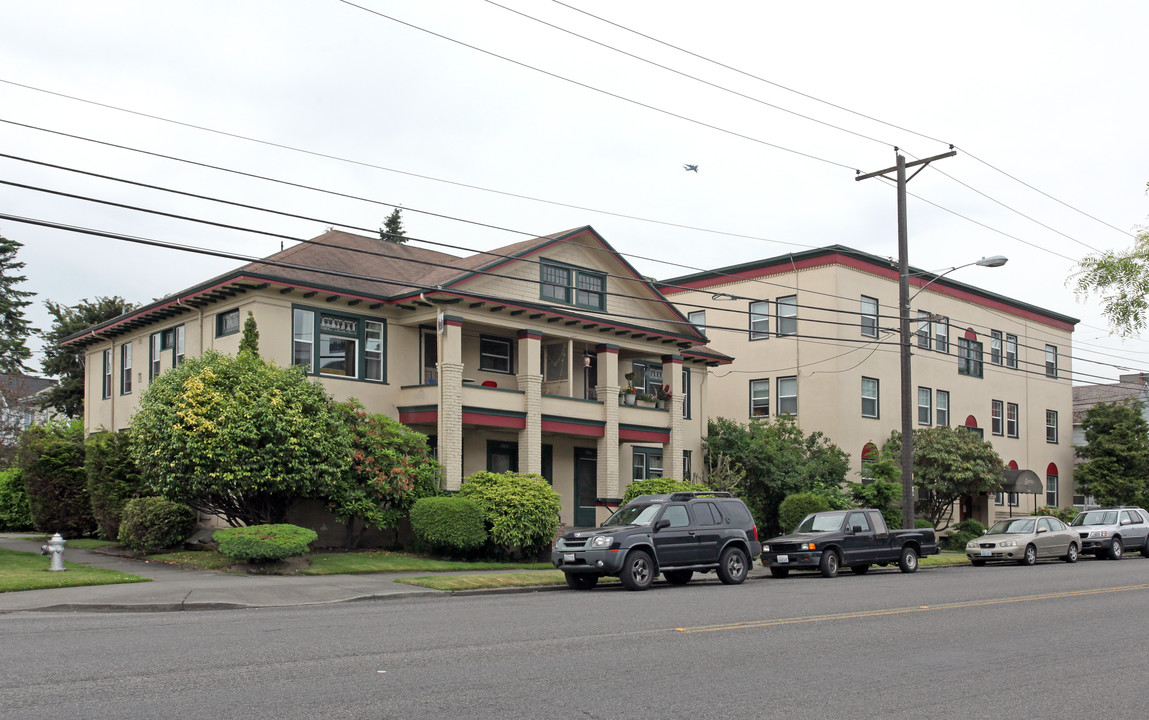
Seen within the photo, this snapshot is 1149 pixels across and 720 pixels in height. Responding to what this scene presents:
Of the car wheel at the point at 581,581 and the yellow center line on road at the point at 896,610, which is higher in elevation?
the yellow center line on road at the point at 896,610

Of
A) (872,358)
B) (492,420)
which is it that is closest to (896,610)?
(492,420)

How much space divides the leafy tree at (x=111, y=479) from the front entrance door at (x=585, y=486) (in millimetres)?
13501

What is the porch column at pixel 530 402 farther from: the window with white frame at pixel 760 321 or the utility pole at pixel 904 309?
the window with white frame at pixel 760 321

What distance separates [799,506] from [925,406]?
40.9 ft

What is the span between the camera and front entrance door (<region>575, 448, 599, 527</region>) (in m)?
32.8

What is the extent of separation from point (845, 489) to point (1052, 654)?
26563 mm

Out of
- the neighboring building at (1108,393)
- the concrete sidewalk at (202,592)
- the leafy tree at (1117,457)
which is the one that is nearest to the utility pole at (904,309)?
the concrete sidewalk at (202,592)

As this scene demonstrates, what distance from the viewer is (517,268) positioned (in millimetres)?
29328

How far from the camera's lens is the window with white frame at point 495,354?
3020 centimetres

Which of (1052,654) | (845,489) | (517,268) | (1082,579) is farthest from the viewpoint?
(845,489)

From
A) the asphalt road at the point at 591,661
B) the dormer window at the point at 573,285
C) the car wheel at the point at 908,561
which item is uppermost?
the dormer window at the point at 573,285

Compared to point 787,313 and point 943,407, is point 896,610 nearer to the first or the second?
point 787,313

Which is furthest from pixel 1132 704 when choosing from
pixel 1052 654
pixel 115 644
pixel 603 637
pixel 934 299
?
pixel 934 299

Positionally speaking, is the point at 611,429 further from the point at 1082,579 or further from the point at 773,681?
the point at 773,681
